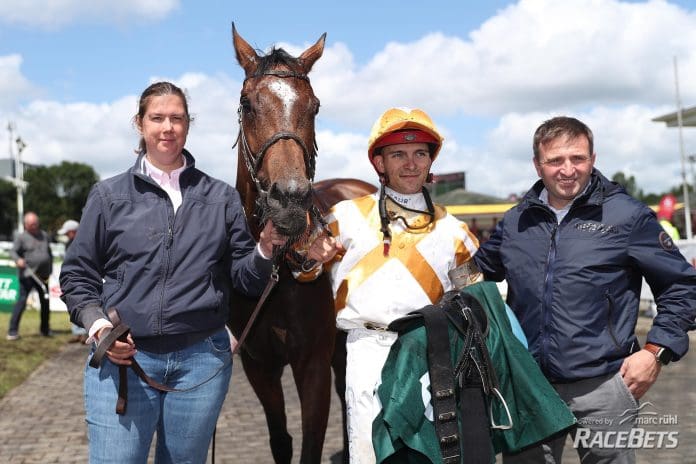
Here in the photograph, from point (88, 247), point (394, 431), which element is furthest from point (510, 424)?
point (88, 247)

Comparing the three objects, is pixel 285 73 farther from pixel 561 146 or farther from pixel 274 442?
pixel 274 442

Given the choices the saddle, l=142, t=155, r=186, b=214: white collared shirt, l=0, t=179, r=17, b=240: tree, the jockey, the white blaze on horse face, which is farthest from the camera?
l=0, t=179, r=17, b=240: tree

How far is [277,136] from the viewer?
292 centimetres

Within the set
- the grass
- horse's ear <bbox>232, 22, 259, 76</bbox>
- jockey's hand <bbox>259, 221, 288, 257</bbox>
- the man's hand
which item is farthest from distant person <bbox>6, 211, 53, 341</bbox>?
the man's hand

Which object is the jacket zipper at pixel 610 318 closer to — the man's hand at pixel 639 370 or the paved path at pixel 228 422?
the man's hand at pixel 639 370

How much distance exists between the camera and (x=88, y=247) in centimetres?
254

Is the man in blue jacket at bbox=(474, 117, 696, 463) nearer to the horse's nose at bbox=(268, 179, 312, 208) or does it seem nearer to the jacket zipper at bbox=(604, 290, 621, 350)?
the jacket zipper at bbox=(604, 290, 621, 350)

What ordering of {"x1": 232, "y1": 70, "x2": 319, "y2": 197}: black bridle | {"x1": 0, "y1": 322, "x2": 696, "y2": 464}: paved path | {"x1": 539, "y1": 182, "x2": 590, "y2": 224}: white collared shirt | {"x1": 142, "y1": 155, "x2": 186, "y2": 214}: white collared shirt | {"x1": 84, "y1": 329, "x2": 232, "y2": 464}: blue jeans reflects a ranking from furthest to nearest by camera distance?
1. {"x1": 0, "y1": 322, "x2": 696, "y2": 464}: paved path
2. {"x1": 232, "y1": 70, "x2": 319, "y2": 197}: black bridle
3. {"x1": 539, "y1": 182, "x2": 590, "y2": 224}: white collared shirt
4. {"x1": 142, "y1": 155, "x2": 186, "y2": 214}: white collared shirt
5. {"x1": 84, "y1": 329, "x2": 232, "y2": 464}: blue jeans

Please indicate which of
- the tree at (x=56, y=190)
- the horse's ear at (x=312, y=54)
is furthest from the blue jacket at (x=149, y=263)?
the tree at (x=56, y=190)

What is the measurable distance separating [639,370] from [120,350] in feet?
6.37

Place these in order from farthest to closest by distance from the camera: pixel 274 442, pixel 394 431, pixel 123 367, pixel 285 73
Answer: pixel 274 442 < pixel 285 73 < pixel 123 367 < pixel 394 431

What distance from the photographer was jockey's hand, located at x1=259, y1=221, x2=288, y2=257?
2621mm

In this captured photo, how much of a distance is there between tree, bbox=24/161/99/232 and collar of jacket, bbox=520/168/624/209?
2603 inches

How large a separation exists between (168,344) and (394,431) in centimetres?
93
